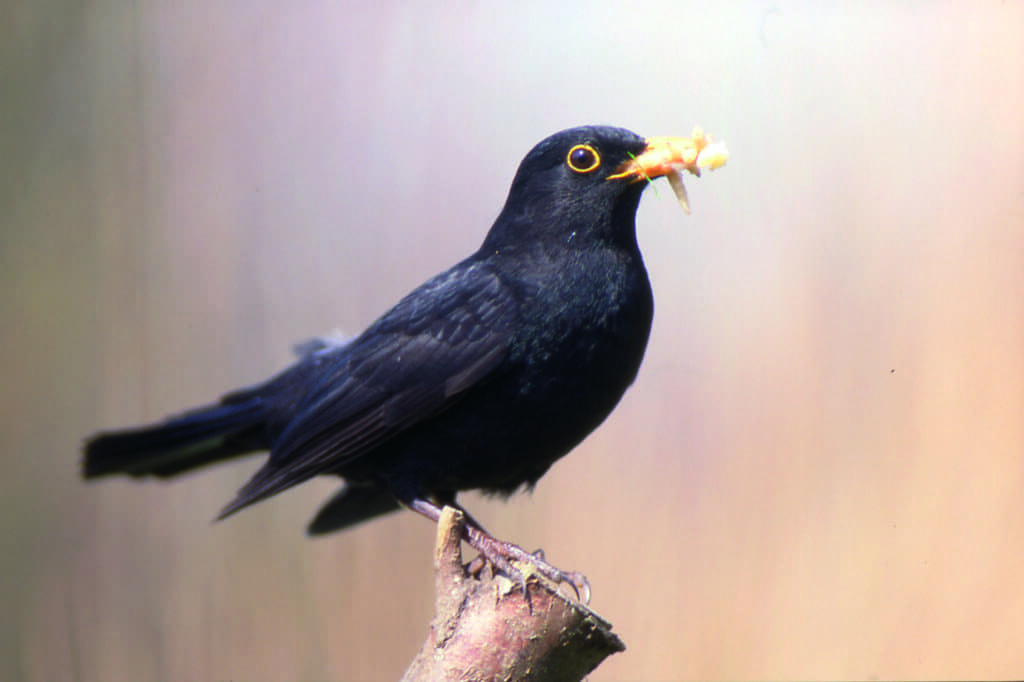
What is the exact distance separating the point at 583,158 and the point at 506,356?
0.68m

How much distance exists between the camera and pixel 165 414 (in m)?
3.72

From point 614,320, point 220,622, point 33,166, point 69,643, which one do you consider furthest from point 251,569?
point 614,320

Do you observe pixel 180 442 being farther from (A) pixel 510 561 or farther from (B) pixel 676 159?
(B) pixel 676 159

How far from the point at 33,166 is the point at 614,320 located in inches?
96.2

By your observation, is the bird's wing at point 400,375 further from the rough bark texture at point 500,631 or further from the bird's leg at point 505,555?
the rough bark texture at point 500,631

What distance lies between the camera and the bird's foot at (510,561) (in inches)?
91.7

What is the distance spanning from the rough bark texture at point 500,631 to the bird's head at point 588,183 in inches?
41.4

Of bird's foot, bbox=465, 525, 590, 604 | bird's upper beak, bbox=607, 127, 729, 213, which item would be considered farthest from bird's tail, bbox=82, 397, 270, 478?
bird's upper beak, bbox=607, 127, 729, 213

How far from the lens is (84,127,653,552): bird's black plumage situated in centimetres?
261

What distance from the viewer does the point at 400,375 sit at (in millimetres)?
2838

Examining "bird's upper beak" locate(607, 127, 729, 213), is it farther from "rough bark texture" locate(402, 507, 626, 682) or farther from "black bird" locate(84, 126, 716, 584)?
"rough bark texture" locate(402, 507, 626, 682)

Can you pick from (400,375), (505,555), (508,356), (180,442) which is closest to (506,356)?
(508,356)

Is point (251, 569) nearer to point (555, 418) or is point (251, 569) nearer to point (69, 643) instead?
point (69, 643)

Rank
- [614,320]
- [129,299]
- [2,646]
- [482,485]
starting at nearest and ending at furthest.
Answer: [614,320], [482,485], [2,646], [129,299]
